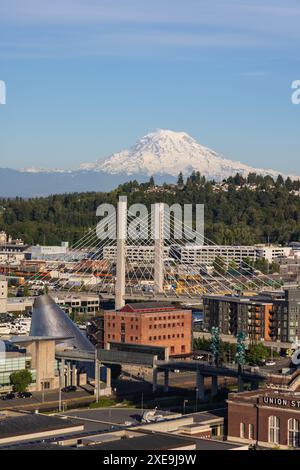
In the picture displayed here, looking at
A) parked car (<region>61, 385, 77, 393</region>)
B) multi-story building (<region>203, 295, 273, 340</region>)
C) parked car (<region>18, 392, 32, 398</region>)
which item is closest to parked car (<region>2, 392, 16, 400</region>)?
parked car (<region>18, 392, 32, 398</region>)

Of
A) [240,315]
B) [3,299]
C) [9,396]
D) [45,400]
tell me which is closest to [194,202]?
[3,299]

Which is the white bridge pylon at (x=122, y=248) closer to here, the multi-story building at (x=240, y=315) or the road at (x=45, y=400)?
the multi-story building at (x=240, y=315)

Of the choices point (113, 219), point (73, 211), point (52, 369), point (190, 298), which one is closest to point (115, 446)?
point (52, 369)

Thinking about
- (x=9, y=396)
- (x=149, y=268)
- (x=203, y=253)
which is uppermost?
(x=203, y=253)

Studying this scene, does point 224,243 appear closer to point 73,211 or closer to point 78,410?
point 73,211

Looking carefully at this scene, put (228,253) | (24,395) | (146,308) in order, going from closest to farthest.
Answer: (24,395)
(146,308)
(228,253)

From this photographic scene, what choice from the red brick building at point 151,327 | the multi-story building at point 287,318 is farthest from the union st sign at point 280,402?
the multi-story building at point 287,318

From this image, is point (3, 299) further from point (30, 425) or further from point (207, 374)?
point (30, 425)
